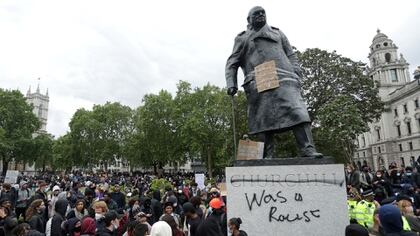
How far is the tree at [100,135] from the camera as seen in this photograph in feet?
187

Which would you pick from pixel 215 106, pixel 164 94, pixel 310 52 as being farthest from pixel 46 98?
pixel 310 52

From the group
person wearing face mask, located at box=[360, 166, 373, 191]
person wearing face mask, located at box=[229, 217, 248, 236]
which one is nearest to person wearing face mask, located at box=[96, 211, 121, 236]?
person wearing face mask, located at box=[229, 217, 248, 236]

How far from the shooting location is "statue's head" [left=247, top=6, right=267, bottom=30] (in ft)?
19.6

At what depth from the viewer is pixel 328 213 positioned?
179 inches

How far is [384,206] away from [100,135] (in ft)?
192

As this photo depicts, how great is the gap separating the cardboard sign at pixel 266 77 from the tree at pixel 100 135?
174 feet

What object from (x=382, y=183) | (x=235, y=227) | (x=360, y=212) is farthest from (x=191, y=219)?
(x=382, y=183)

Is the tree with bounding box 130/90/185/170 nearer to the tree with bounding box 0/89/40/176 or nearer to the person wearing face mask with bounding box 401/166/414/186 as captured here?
the tree with bounding box 0/89/40/176

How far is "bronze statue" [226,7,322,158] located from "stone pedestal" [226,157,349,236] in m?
0.38

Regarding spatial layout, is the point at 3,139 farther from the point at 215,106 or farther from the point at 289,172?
the point at 289,172

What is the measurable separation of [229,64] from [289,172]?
2508mm

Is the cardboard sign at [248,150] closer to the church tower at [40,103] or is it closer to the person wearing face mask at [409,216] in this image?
the person wearing face mask at [409,216]

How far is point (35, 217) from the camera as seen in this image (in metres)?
6.13

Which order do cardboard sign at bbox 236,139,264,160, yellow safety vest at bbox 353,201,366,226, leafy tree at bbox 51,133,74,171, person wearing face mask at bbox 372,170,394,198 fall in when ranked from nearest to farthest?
1. cardboard sign at bbox 236,139,264,160
2. yellow safety vest at bbox 353,201,366,226
3. person wearing face mask at bbox 372,170,394,198
4. leafy tree at bbox 51,133,74,171
